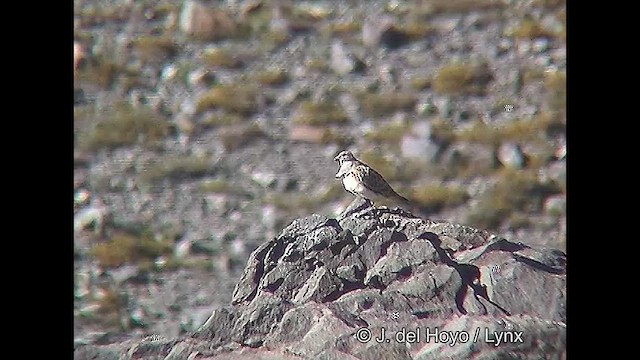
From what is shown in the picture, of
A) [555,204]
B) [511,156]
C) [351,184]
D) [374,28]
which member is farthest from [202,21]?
[555,204]

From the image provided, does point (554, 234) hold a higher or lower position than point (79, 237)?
lower

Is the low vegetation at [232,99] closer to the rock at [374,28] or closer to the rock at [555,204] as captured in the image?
the rock at [374,28]

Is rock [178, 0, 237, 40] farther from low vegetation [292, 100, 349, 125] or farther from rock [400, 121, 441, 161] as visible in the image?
rock [400, 121, 441, 161]

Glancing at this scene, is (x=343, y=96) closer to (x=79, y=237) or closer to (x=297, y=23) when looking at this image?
(x=297, y=23)

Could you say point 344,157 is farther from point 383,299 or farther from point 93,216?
point 93,216
